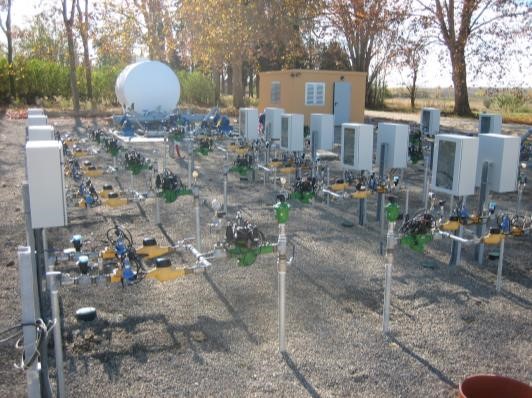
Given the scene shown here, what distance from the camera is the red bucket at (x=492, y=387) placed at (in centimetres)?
367

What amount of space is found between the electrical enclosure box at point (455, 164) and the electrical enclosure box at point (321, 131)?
3.53 meters

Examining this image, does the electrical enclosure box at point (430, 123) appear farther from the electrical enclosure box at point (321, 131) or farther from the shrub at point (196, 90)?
the shrub at point (196, 90)

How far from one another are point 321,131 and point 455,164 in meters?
4.03

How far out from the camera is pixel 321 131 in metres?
10.1

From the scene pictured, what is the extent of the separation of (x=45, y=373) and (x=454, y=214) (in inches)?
185

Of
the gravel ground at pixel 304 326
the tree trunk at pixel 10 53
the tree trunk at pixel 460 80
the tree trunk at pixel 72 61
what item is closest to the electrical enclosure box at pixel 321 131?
the gravel ground at pixel 304 326

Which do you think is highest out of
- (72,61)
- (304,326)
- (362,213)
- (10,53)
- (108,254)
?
(10,53)

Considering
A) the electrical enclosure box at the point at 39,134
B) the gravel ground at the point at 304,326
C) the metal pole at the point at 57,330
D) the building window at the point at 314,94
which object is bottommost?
the gravel ground at the point at 304,326

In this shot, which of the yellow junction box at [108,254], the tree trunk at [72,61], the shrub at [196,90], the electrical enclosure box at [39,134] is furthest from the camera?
the shrub at [196,90]

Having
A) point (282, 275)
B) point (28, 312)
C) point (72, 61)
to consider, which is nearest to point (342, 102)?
point (72, 61)

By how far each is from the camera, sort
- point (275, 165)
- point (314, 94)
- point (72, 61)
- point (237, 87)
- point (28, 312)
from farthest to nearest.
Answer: point (237, 87)
point (72, 61)
point (314, 94)
point (275, 165)
point (28, 312)

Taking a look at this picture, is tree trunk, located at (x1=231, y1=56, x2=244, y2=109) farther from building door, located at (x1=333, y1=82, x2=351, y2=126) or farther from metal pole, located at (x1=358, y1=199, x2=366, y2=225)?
metal pole, located at (x1=358, y1=199, x2=366, y2=225)

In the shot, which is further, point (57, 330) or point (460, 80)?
point (460, 80)

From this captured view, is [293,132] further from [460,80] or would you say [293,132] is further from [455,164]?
[460,80]
